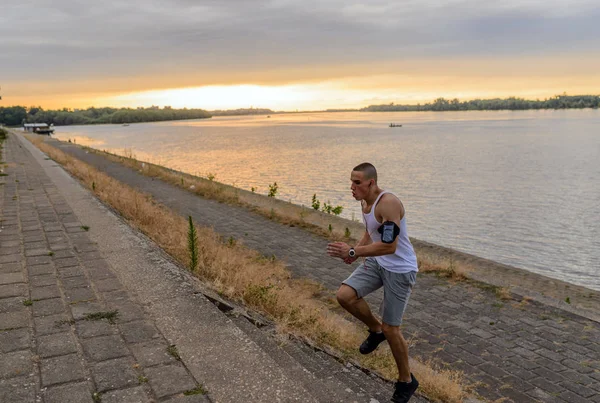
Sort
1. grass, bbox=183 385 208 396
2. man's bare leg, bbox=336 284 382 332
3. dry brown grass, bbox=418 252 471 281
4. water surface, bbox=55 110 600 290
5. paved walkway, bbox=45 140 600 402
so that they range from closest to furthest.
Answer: grass, bbox=183 385 208 396
man's bare leg, bbox=336 284 382 332
paved walkway, bbox=45 140 600 402
dry brown grass, bbox=418 252 471 281
water surface, bbox=55 110 600 290

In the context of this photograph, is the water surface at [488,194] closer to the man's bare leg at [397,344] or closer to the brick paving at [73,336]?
the man's bare leg at [397,344]

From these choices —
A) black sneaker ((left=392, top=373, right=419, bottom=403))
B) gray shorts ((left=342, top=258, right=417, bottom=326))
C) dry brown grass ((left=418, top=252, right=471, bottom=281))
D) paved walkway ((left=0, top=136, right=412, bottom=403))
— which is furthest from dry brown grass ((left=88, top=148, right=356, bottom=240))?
black sneaker ((left=392, top=373, right=419, bottom=403))

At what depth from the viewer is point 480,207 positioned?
22406 mm

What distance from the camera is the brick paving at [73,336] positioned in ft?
10.9

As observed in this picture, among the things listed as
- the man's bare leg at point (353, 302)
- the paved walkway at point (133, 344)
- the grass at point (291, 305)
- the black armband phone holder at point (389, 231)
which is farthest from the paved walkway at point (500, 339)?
the black armband phone holder at point (389, 231)

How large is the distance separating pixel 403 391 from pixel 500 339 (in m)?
3.05

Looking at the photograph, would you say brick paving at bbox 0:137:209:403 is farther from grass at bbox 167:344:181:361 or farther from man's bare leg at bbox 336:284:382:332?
man's bare leg at bbox 336:284:382:332

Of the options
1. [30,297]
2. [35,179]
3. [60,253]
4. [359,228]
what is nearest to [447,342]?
[30,297]

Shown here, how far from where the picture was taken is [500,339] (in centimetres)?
602

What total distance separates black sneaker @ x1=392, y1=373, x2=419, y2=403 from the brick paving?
4.77ft

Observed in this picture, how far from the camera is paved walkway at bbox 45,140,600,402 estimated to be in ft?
16.2

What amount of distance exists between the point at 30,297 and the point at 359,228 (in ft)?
32.3

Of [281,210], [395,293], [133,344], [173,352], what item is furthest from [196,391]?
[281,210]

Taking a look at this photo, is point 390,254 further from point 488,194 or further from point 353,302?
point 488,194
